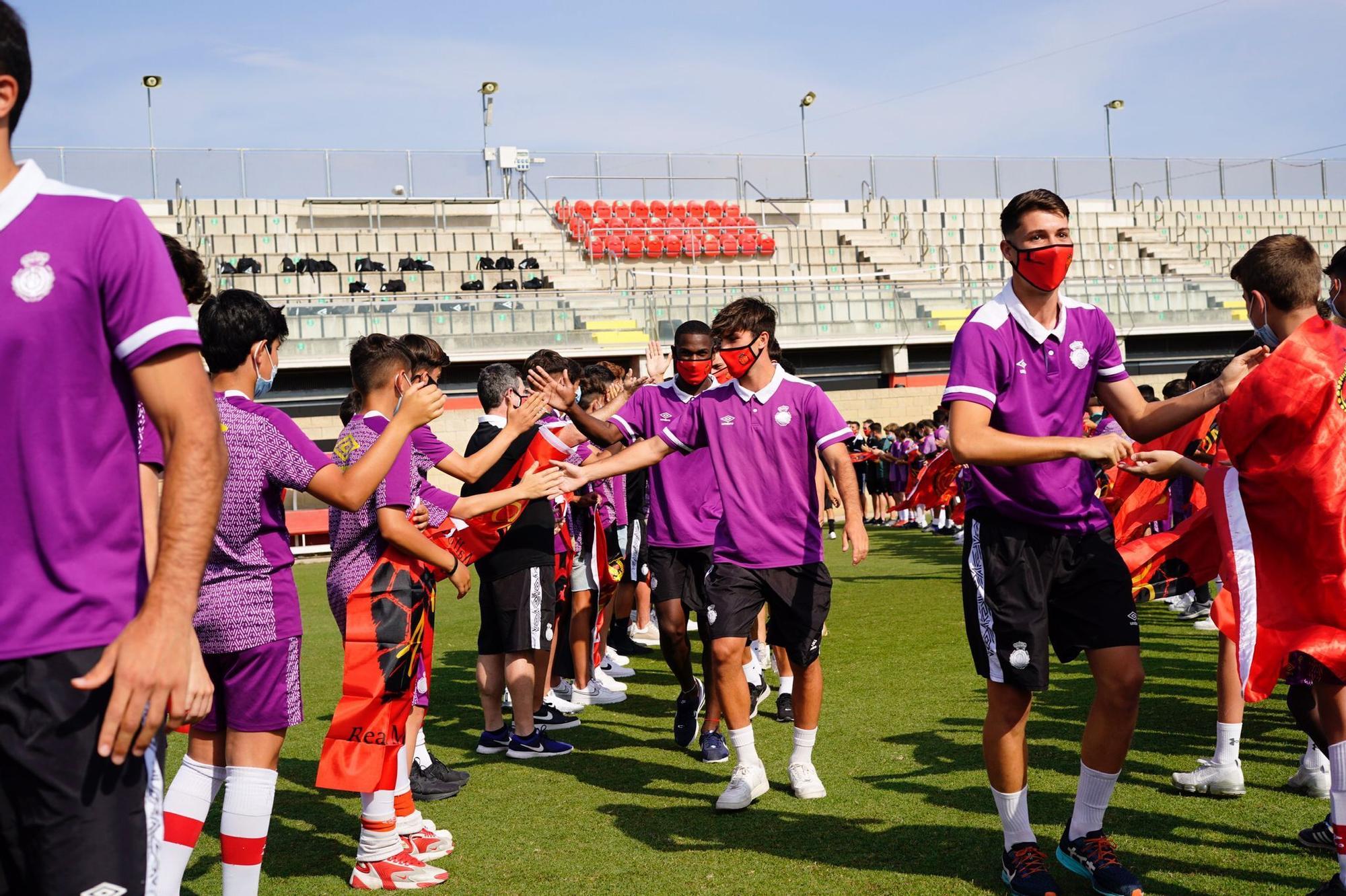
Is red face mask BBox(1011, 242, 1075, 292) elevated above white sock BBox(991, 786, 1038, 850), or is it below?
above

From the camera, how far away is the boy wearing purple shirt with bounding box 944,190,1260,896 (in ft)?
13.2

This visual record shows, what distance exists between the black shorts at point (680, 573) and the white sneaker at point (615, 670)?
2326 millimetres

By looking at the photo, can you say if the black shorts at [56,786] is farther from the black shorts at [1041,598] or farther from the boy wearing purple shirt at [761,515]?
the boy wearing purple shirt at [761,515]

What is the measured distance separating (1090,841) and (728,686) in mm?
1823

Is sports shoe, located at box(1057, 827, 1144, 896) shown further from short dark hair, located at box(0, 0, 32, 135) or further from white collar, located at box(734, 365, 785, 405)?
short dark hair, located at box(0, 0, 32, 135)

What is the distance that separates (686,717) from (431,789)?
1.60m

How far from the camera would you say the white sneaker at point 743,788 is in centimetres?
542

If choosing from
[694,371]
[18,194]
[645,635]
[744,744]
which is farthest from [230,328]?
[645,635]

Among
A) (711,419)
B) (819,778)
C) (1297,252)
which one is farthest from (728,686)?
(1297,252)

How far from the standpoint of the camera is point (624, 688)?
8.82 meters

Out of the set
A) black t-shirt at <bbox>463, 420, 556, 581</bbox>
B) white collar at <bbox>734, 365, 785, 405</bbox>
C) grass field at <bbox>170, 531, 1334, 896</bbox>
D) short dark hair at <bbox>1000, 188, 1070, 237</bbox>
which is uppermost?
short dark hair at <bbox>1000, 188, 1070, 237</bbox>

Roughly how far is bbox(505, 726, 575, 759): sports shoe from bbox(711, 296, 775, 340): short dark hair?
8.28ft

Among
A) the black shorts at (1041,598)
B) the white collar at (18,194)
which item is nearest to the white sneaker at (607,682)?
the black shorts at (1041,598)

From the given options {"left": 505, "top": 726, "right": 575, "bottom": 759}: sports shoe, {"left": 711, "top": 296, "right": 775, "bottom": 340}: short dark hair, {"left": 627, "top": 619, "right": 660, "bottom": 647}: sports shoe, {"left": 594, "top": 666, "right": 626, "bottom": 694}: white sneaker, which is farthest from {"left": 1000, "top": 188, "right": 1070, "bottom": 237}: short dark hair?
{"left": 627, "top": 619, "right": 660, "bottom": 647}: sports shoe
